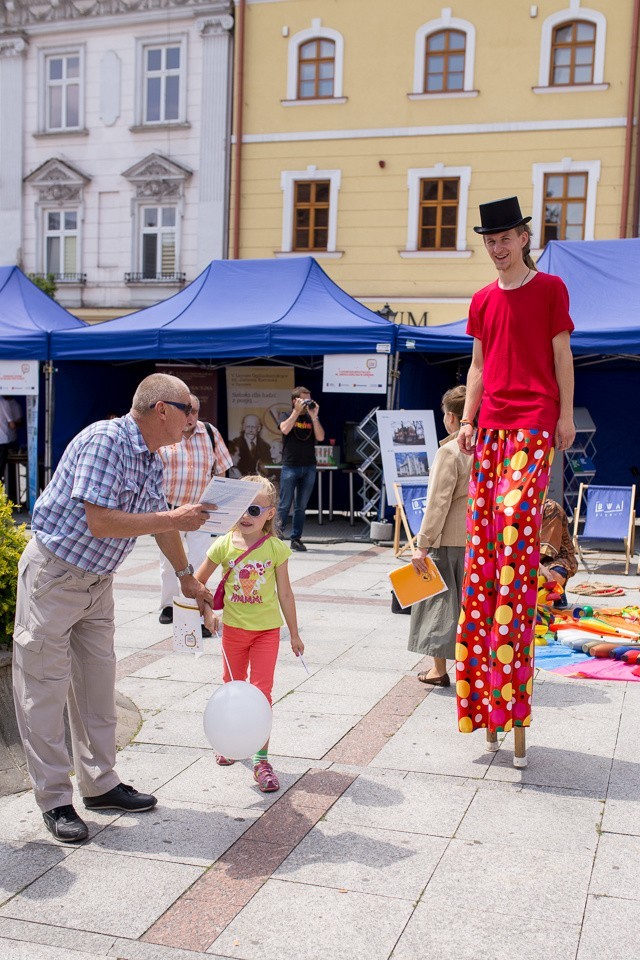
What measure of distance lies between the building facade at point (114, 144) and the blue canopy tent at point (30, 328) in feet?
23.3

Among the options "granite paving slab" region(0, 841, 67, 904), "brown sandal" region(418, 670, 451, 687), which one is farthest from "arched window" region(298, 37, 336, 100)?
"granite paving slab" region(0, 841, 67, 904)

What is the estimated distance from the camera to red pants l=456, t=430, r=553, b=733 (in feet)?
13.6

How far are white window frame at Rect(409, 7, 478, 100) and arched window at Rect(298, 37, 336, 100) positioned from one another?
68.6 inches

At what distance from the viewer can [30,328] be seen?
1359 cm

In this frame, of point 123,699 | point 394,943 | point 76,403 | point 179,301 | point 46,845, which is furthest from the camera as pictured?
point 76,403

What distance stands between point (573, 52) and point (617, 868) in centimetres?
1858

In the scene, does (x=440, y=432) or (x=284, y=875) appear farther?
(x=440, y=432)

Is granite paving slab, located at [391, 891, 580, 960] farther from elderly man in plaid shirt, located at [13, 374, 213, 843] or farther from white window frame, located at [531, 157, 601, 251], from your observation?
white window frame, located at [531, 157, 601, 251]

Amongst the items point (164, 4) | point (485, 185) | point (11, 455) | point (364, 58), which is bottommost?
point (11, 455)

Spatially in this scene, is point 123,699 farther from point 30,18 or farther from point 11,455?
point 30,18

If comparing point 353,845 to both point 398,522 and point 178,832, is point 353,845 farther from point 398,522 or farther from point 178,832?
point 398,522

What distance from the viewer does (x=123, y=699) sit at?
5129 mm

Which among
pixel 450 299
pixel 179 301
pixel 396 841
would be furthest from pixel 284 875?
pixel 450 299

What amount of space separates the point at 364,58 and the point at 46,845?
19.3 metres
